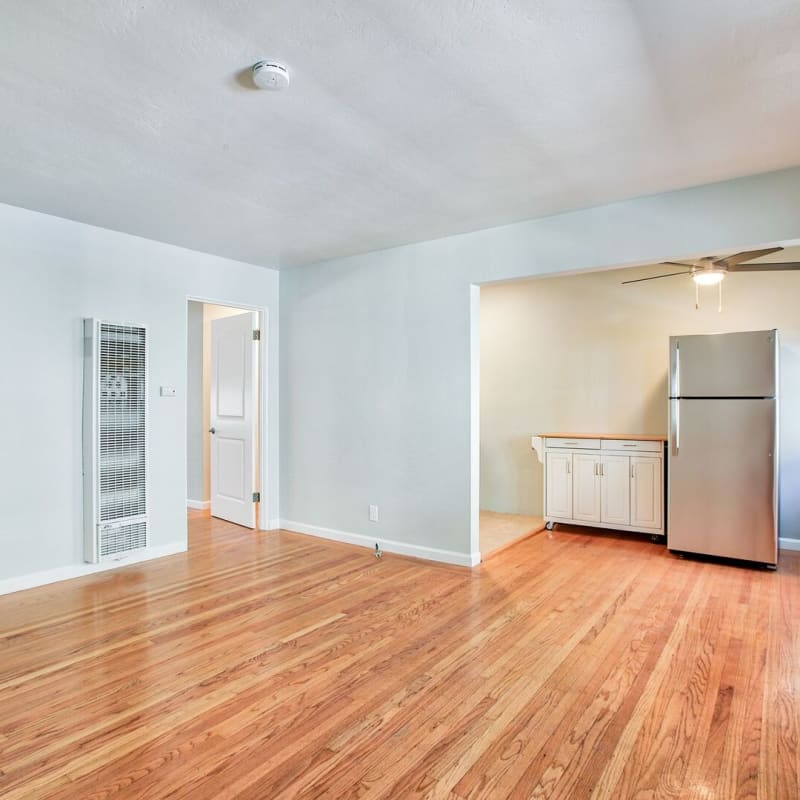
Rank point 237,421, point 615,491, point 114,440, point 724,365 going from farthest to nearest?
point 237,421 → point 615,491 → point 724,365 → point 114,440

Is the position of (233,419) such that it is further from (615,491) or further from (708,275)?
(708,275)

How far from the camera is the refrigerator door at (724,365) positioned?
4.02 metres

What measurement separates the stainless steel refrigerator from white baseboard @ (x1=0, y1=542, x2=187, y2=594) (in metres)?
3.88

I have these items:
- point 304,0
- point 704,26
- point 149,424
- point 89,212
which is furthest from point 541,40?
point 149,424

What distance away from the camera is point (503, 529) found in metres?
5.10

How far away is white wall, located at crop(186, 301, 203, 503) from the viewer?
629 cm

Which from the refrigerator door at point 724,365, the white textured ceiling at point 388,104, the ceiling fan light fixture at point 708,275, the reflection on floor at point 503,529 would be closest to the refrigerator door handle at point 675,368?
the refrigerator door at point 724,365

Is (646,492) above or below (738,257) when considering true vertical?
below

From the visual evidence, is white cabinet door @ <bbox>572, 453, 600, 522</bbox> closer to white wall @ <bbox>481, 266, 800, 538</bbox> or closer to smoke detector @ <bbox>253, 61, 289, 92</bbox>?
white wall @ <bbox>481, 266, 800, 538</bbox>

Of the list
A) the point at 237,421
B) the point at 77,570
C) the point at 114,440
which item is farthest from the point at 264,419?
the point at 77,570

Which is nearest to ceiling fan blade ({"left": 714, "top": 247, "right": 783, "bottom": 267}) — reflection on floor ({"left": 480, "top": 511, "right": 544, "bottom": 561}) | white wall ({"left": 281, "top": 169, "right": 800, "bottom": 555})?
white wall ({"left": 281, "top": 169, "right": 800, "bottom": 555})

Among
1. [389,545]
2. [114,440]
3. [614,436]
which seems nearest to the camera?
[114,440]

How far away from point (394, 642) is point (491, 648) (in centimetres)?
47

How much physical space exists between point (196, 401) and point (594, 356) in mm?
4267
